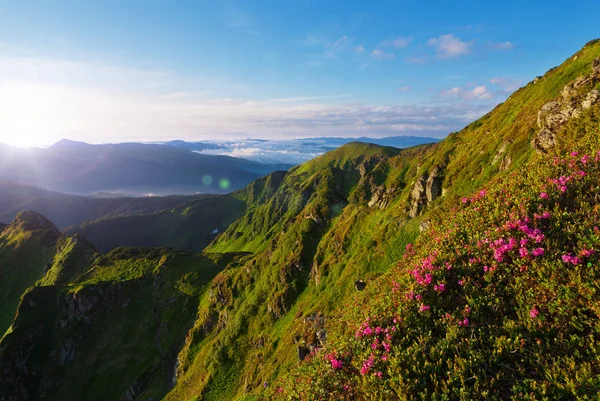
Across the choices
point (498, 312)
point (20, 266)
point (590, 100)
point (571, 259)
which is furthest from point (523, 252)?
point (20, 266)

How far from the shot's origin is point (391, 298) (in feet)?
50.3

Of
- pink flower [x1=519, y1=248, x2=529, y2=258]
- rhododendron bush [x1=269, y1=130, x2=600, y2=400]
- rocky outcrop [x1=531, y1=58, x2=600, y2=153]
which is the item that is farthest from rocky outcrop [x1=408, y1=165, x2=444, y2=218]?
pink flower [x1=519, y1=248, x2=529, y2=258]

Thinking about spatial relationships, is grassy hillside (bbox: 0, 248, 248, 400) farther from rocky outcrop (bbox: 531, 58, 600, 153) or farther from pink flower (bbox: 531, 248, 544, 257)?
rocky outcrop (bbox: 531, 58, 600, 153)

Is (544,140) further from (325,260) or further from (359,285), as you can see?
(325,260)

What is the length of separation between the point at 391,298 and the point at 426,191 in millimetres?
43805

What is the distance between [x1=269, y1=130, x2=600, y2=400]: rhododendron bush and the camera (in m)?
10.3

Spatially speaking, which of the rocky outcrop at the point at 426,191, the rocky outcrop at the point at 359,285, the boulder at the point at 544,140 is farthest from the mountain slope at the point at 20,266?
A: the boulder at the point at 544,140

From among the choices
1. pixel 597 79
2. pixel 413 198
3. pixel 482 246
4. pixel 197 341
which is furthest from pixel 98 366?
pixel 597 79

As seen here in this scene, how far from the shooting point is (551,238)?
1268 centimetres

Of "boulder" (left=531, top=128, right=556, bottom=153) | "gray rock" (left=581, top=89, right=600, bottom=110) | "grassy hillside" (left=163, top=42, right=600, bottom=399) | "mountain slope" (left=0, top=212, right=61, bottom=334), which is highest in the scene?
"gray rock" (left=581, top=89, right=600, bottom=110)

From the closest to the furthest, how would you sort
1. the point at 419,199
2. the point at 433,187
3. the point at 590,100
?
the point at 590,100, the point at 433,187, the point at 419,199

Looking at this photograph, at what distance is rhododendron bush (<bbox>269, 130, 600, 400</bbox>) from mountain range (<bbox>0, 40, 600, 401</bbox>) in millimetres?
72

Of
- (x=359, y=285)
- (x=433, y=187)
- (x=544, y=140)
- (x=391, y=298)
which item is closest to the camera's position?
(x=391, y=298)

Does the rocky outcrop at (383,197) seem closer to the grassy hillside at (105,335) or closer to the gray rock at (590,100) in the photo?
the gray rock at (590,100)
